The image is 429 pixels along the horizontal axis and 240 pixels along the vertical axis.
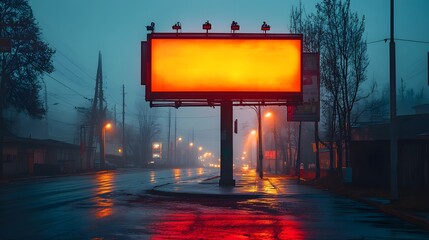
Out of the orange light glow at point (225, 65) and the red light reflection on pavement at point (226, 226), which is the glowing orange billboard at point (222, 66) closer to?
the orange light glow at point (225, 65)

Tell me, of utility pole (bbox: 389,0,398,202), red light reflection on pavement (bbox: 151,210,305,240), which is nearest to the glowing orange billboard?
utility pole (bbox: 389,0,398,202)

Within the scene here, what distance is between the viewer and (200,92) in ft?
105

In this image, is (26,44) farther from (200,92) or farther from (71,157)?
(71,157)

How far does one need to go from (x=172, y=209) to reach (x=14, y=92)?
31.7 metres

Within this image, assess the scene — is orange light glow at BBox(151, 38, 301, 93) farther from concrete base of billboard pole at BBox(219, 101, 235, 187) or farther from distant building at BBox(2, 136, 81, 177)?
distant building at BBox(2, 136, 81, 177)

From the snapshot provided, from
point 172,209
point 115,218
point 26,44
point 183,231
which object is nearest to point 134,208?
point 172,209

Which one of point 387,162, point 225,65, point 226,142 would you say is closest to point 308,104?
point 226,142

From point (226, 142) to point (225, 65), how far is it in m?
4.69

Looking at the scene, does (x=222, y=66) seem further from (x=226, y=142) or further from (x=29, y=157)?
(x=29, y=157)

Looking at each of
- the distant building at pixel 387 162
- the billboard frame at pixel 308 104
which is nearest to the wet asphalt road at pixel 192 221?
the distant building at pixel 387 162

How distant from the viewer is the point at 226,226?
1406 cm

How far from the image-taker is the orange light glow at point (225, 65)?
31.9 meters

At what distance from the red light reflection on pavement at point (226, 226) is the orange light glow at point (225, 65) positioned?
15.4 metres

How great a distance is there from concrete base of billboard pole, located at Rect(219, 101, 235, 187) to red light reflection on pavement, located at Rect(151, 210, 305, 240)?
52.0ft
